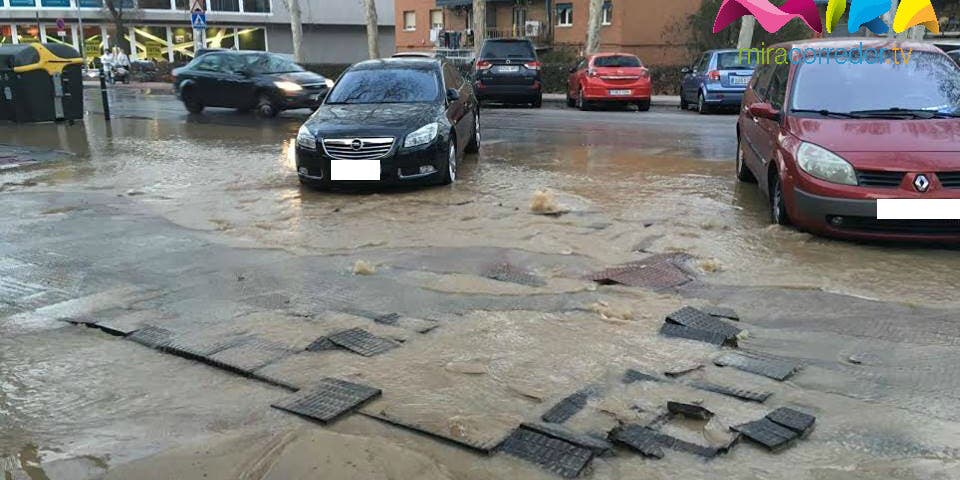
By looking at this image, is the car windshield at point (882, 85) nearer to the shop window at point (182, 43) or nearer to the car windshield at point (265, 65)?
the car windshield at point (265, 65)

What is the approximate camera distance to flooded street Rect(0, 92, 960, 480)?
10.8ft

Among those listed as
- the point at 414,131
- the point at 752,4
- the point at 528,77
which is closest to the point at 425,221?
the point at 414,131

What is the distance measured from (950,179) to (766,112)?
5.68 ft

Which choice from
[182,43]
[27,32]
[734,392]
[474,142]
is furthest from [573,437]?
[27,32]

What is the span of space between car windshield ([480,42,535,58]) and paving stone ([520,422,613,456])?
19.0 meters

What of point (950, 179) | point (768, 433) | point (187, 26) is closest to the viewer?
point (768, 433)

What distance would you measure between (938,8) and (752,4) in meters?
13.2

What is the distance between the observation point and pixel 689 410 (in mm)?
3574

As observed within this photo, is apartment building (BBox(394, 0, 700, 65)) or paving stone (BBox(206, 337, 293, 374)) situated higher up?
apartment building (BBox(394, 0, 700, 65))

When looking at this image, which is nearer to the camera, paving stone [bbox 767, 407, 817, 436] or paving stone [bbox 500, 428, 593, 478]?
paving stone [bbox 500, 428, 593, 478]

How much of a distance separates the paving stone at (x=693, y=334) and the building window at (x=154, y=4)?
2137 inches

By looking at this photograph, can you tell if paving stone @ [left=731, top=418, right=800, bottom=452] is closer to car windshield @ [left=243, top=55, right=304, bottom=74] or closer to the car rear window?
car windshield @ [left=243, top=55, right=304, bottom=74]

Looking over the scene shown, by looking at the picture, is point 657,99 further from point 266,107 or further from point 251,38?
point 251,38

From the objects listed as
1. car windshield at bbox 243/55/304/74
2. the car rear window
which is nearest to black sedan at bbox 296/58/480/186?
car windshield at bbox 243/55/304/74
